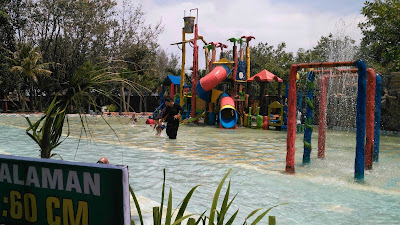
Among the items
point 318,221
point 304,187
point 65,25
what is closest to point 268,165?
point 304,187

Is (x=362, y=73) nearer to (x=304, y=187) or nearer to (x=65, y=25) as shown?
(x=304, y=187)

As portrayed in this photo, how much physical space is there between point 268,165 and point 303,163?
2.84 feet

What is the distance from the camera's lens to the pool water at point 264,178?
525 cm

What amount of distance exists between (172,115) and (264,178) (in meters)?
6.27

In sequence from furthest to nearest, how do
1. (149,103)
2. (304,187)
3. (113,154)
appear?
(149,103) → (113,154) → (304,187)

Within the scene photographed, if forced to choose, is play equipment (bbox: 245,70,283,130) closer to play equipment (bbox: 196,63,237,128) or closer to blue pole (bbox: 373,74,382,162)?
play equipment (bbox: 196,63,237,128)

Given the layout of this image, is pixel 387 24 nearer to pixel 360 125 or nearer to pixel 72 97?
pixel 360 125

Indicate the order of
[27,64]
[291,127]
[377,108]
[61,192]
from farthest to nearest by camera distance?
[27,64] → [377,108] → [291,127] → [61,192]

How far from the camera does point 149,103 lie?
41688 millimetres

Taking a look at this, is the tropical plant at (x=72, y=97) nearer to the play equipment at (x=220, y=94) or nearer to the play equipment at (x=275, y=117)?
the play equipment at (x=220, y=94)

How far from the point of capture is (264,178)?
24.1 feet

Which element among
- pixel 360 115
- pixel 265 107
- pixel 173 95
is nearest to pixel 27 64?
pixel 173 95

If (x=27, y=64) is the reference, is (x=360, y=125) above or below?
below

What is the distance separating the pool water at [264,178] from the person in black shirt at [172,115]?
1.13m
